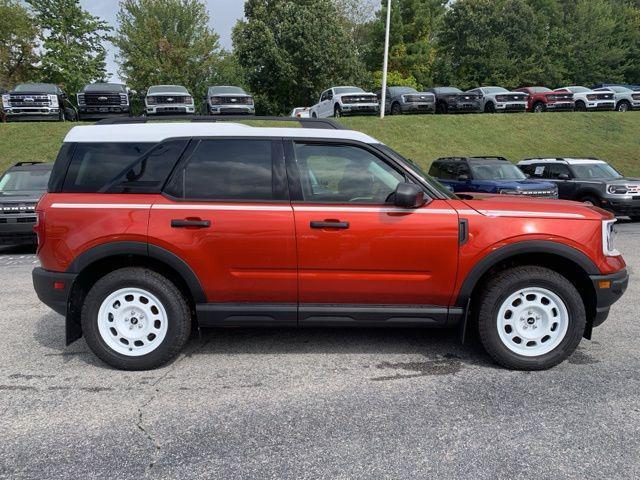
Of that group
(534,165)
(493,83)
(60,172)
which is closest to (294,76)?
(493,83)

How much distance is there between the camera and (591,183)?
509 inches

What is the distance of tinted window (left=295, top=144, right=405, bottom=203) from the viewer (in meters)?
4.02

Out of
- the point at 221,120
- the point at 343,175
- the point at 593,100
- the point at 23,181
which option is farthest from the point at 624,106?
the point at 221,120

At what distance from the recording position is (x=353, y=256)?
3.90 m

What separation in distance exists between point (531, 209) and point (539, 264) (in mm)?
446

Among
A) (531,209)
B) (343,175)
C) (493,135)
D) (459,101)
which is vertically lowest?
(493,135)

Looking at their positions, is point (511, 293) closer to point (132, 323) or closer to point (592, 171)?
point (132, 323)

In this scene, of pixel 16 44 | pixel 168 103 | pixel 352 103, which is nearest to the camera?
pixel 168 103

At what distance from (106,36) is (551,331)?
42.5 metres

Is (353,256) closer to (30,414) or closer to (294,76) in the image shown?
(30,414)

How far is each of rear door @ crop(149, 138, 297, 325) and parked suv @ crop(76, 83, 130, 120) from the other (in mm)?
21173

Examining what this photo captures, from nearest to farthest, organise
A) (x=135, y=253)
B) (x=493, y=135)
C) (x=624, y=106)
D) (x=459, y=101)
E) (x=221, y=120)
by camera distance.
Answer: (x=135, y=253) < (x=221, y=120) < (x=493, y=135) < (x=459, y=101) < (x=624, y=106)

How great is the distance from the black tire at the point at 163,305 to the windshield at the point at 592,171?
40.4 ft

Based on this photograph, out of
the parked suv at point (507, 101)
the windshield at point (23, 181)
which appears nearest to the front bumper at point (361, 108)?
the parked suv at point (507, 101)
